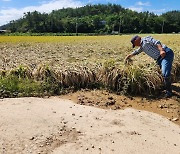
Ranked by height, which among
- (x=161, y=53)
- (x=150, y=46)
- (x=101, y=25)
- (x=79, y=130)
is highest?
(x=150, y=46)

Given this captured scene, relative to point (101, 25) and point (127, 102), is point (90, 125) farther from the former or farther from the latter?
point (101, 25)

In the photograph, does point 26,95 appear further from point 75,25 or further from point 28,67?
point 75,25

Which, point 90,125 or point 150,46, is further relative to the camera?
point 150,46

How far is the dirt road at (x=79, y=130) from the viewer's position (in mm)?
4445

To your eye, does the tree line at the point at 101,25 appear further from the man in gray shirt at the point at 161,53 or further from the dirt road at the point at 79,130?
the dirt road at the point at 79,130

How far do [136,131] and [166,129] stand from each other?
608 mm

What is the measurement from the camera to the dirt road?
4445 millimetres

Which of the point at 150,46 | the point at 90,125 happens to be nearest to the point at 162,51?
the point at 150,46

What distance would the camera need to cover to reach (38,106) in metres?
6.03

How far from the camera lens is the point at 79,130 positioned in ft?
16.4

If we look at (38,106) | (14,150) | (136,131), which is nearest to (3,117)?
(38,106)

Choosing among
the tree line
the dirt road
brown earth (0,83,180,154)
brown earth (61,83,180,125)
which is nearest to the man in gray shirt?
brown earth (61,83,180,125)

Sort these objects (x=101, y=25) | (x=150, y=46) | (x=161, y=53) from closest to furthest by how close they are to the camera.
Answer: (x=161, y=53)
(x=150, y=46)
(x=101, y=25)

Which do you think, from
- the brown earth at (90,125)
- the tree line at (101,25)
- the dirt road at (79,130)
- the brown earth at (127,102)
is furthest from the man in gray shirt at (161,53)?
the tree line at (101,25)
